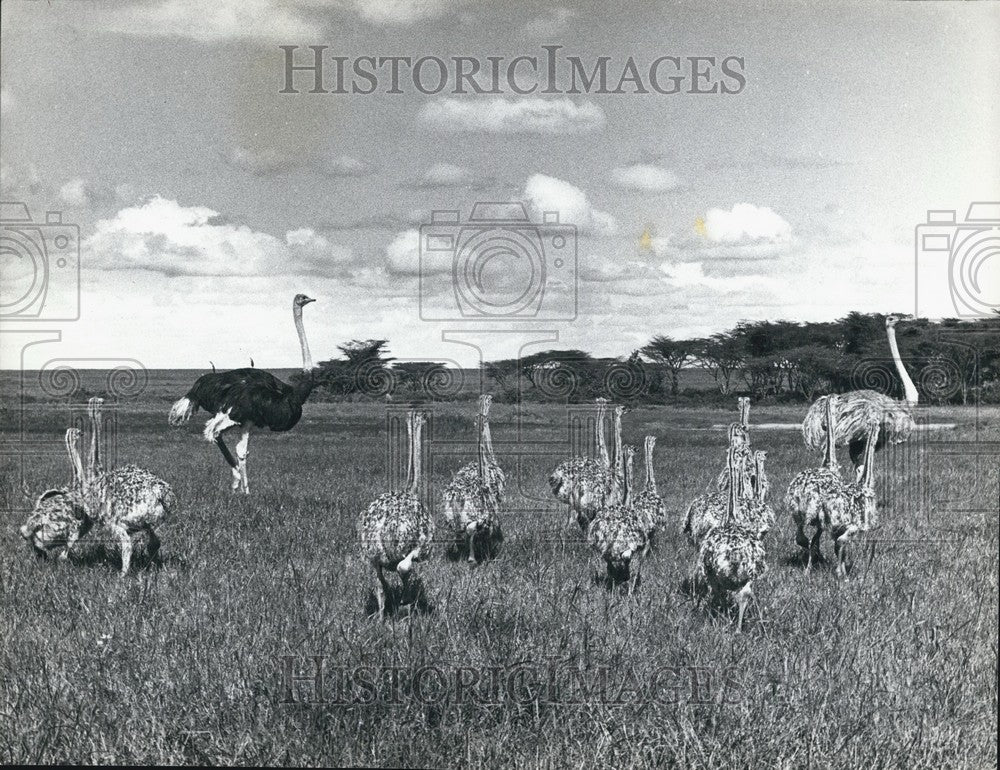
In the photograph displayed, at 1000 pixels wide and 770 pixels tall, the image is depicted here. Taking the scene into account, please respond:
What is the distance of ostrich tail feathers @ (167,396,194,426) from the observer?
27.9 feet

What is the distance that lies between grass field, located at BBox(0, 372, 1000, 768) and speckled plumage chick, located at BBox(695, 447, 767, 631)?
25cm

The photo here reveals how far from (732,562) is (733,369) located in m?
1.96

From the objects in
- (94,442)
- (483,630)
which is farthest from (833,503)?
(94,442)

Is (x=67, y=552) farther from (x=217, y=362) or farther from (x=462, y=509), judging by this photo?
(x=462, y=509)

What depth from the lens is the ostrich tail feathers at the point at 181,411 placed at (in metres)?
8.52

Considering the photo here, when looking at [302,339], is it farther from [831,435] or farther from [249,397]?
[831,435]

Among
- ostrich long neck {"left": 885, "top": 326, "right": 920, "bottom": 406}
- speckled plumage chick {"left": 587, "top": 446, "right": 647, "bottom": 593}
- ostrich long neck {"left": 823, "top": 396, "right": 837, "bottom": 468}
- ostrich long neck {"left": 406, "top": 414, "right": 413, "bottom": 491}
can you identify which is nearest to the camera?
speckled plumage chick {"left": 587, "top": 446, "right": 647, "bottom": 593}

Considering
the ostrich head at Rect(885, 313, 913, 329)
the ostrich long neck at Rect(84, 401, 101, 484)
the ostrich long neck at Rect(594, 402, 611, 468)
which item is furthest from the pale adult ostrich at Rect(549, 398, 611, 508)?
the ostrich long neck at Rect(84, 401, 101, 484)

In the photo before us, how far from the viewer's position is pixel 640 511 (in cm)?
807

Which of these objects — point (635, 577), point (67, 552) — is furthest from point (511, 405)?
point (67, 552)

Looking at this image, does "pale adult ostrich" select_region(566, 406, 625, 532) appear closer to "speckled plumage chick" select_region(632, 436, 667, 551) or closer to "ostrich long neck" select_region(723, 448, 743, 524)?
"speckled plumage chick" select_region(632, 436, 667, 551)

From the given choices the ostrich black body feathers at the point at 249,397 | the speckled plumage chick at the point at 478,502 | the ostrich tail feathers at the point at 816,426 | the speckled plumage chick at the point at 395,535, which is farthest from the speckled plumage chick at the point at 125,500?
the ostrich tail feathers at the point at 816,426

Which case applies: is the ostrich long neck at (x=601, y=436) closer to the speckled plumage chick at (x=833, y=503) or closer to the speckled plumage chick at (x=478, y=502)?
the speckled plumage chick at (x=478, y=502)

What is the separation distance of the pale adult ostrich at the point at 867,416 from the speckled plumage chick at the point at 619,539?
1.81 meters
